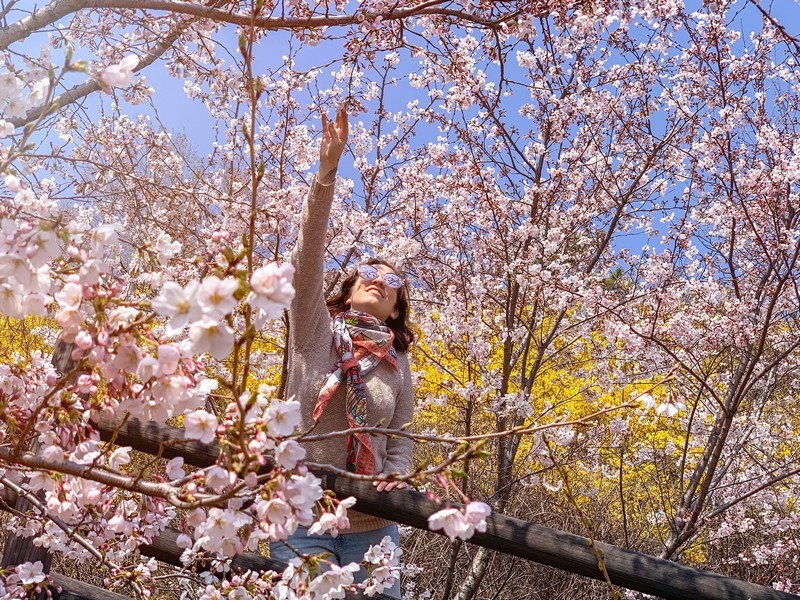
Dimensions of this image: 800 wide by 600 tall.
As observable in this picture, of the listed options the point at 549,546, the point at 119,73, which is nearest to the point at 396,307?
the point at 549,546

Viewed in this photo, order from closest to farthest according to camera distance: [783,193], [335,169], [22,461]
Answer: [22,461]
[335,169]
[783,193]

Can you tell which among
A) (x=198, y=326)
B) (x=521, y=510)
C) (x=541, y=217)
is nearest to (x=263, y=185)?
(x=541, y=217)

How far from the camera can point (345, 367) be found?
8.27ft

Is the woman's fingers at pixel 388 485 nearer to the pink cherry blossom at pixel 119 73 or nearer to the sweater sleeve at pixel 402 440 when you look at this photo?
the pink cherry blossom at pixel 119 73

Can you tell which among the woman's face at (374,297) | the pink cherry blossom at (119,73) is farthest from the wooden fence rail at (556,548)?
the pink cherry blossom at (119,73)

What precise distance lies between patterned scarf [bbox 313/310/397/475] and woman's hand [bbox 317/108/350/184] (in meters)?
0.76

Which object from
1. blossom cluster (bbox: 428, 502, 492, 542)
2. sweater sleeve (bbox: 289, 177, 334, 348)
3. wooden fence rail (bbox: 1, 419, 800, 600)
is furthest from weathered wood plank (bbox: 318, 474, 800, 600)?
blossom cluster (bbox: 428, 502, 492, 542)

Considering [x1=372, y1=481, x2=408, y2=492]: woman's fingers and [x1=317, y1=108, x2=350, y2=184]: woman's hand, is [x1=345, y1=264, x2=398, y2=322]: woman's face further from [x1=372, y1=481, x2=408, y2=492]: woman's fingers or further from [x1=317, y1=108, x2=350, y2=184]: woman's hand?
[x1=372, y1=481, x2=408, y2=492]: woman's fingers

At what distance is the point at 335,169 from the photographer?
85.0 inches

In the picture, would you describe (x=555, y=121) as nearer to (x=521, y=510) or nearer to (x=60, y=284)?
(x=521, y=510)

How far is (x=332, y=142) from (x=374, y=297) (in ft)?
3.02

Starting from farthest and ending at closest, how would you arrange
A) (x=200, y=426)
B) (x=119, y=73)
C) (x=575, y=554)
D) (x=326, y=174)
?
(x=326, y=174)
(x=575, y=554)
(x=119, y=73)
(x=200, y=426)

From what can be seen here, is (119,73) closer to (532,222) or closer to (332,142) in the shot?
(332,142)

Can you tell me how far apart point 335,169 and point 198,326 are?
1.45 meters
